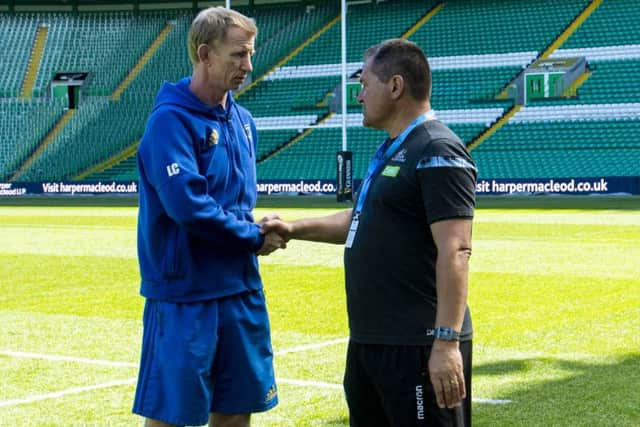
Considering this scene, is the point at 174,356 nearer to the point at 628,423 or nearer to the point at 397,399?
the point at 397,399

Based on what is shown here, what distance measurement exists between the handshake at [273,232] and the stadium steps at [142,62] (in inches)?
2046

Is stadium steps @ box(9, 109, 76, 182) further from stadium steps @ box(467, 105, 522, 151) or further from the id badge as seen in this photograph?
the id badge

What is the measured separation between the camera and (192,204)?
14.8 feet

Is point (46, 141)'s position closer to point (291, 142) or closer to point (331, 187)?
point (291, 142)

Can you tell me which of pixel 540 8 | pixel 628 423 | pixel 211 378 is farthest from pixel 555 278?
pixel 540 8

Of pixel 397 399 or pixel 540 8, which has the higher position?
pixel 540 8

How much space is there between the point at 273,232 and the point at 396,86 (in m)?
1.01

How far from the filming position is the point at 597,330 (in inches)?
405

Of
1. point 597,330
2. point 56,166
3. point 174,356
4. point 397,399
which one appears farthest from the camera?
point 56,166

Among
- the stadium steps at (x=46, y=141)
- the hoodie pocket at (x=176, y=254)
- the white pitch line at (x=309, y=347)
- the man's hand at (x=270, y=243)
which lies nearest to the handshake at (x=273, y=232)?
the man's hand at (x=270, y=243)

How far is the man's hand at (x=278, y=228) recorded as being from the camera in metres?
4.93

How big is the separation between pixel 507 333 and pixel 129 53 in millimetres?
50640

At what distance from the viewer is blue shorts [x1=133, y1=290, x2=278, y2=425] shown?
15.3 ft


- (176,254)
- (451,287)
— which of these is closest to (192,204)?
(176,254)
